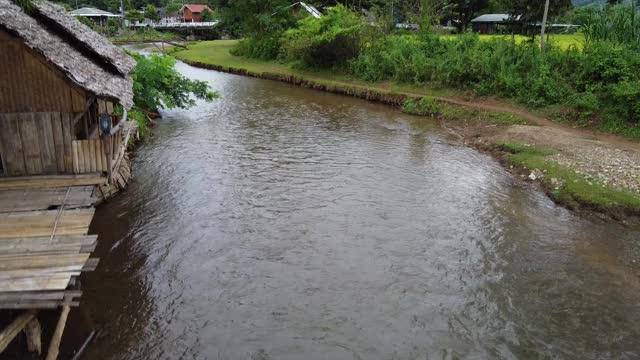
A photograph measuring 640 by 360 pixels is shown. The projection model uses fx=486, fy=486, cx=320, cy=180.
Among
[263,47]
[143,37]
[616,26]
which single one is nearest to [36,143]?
[616,26]

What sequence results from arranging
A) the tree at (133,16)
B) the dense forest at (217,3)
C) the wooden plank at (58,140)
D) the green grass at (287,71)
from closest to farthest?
1. the wooden plank at (58,140)
2. the green grass at (287,71)
3. the dense forest at (217,3)
4. the tree at (133,16)

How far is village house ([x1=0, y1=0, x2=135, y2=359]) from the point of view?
9.93 metres

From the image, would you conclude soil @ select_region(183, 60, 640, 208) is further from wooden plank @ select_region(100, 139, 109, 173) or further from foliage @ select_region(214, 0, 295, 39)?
foliage @ select_region(214, 0, 295, 39)

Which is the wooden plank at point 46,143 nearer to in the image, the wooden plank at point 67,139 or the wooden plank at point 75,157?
the wooden plank at point 67,139

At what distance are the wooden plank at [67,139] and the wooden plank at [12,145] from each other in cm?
107

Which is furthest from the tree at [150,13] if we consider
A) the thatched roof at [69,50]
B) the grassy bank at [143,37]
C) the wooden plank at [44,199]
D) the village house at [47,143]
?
the wooden plank at [44,199]

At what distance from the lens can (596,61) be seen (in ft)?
83.7

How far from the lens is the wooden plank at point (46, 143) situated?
13039mm

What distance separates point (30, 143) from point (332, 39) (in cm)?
3004

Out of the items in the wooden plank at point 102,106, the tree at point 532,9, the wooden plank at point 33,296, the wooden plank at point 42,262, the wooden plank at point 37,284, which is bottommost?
the wooden plank at point 33,296

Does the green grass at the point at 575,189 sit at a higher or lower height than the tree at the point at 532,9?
lower

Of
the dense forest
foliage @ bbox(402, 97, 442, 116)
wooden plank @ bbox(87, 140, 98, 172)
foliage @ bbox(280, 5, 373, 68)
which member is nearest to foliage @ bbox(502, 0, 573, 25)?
the dense forest

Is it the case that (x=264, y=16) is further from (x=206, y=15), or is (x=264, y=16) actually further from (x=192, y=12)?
(x=192, y=12)

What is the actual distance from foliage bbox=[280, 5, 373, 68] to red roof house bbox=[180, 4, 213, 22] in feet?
230
